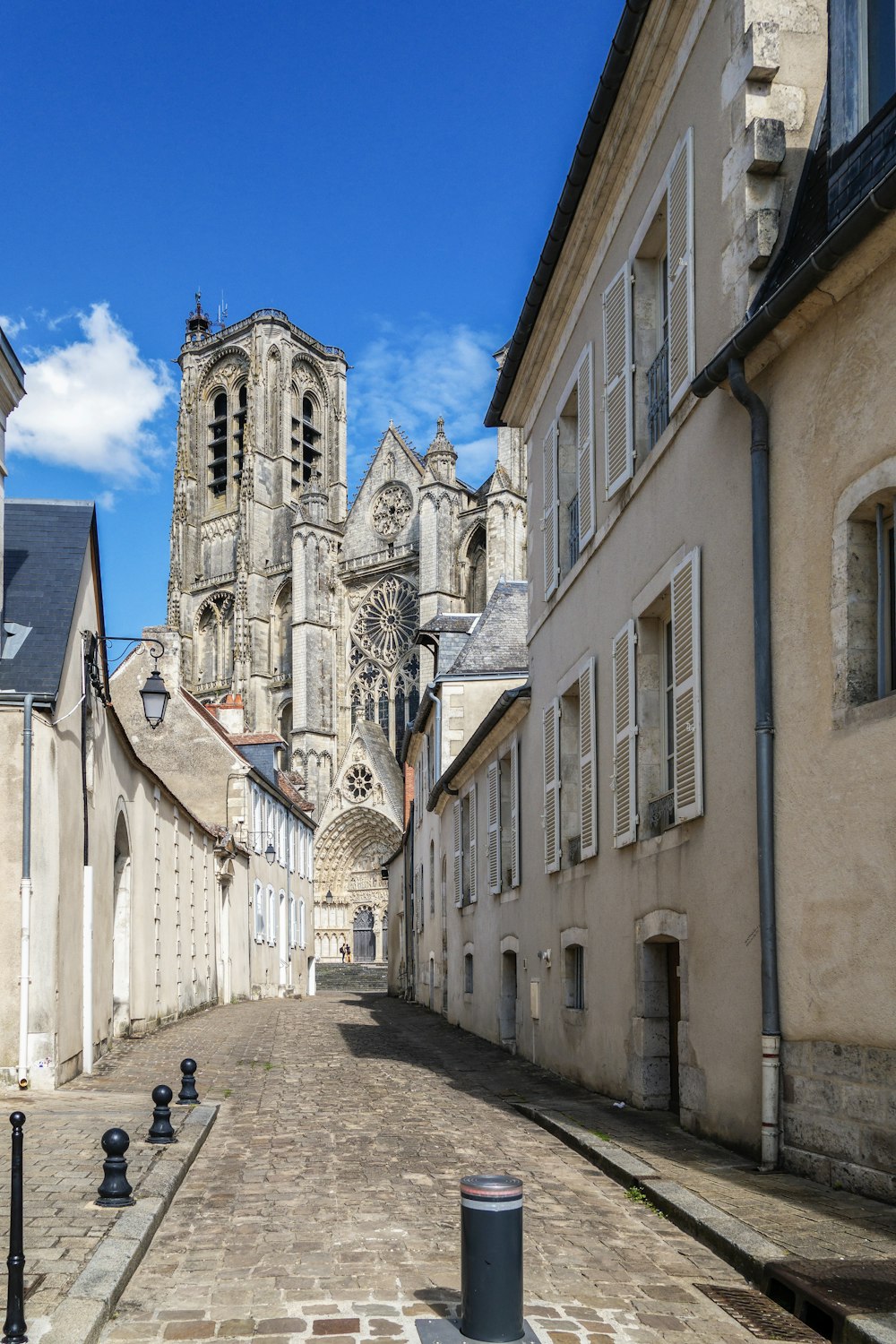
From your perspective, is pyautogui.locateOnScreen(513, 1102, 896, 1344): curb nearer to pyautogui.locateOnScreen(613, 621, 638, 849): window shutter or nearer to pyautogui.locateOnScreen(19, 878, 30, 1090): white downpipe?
pyautogui.locateOnScreen(613, 621, 638, 849): window shutter

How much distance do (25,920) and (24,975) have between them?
394 mm

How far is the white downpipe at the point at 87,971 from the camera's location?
461 inches

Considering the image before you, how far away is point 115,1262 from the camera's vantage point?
15.8 ft

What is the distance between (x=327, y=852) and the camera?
178 feet

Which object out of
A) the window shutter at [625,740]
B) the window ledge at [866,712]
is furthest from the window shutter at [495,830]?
the window ledge at [866,712]

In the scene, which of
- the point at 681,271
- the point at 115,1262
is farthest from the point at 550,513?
the point at 115,1262

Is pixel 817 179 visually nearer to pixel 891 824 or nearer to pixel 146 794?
pixel 891 824

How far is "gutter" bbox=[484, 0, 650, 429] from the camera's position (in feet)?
28.6

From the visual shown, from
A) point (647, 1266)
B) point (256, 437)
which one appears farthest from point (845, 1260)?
point (256, 437)

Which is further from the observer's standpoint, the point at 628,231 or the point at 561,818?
the point at 561,818

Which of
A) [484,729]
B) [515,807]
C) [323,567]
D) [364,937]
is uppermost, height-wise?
[323,567]

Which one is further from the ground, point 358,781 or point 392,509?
point 392,509

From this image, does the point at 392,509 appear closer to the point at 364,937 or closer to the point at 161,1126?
the point at 364,937

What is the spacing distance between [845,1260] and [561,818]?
286 inches
